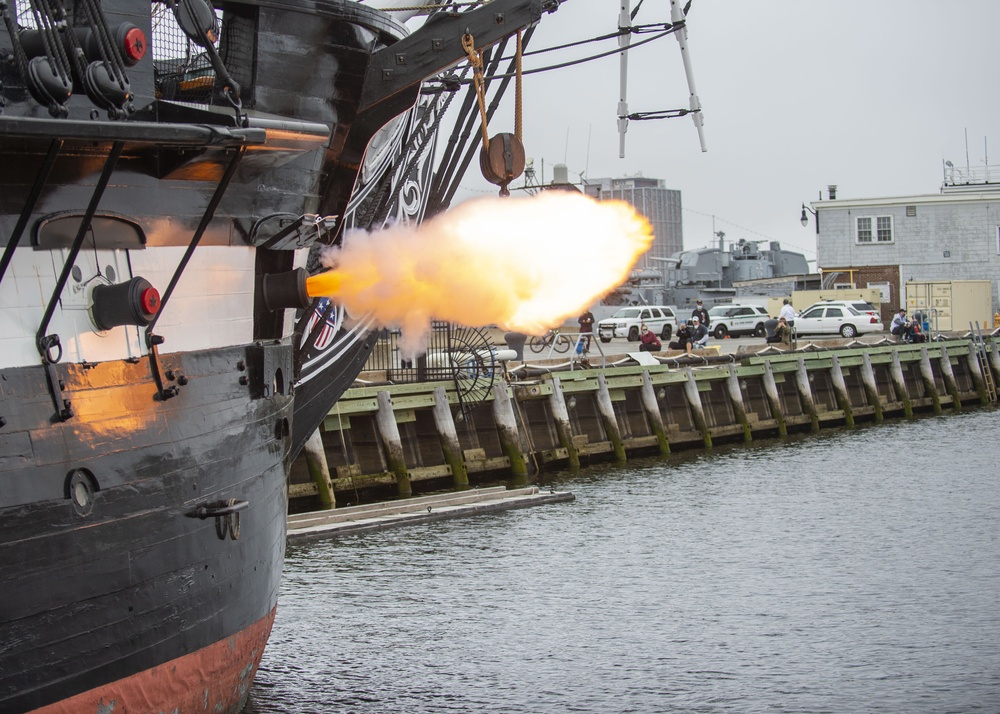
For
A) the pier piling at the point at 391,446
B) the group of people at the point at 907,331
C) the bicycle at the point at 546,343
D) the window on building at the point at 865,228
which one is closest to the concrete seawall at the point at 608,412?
the pier piling at the point at 391,446

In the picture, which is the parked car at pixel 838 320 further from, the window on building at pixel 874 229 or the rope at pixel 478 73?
the rope at pixel 478 73

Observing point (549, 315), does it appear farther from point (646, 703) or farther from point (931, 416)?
point (931, 416)

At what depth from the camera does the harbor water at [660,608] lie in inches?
476

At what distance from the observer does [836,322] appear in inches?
1967

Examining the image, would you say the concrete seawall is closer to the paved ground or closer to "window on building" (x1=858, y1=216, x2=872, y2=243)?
the paved ground

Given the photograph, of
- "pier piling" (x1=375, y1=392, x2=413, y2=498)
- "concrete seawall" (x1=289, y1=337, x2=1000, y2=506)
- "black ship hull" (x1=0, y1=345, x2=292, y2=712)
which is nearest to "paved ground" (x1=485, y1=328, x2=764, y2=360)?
"concrete seawall" (x1=289, y1=337, x2=1000, y2=506)

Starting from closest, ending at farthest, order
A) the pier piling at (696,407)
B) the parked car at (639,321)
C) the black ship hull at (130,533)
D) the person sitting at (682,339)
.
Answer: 1. the black ship hull at (130,533)
2. the pier piling at (696,407)
3. the person sitting at (682,339)
4. the parked car at (639,321)

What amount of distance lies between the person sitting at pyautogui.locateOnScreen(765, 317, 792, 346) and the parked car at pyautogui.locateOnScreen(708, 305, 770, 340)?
1070 centimetres

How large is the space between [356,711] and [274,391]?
10.9 ft

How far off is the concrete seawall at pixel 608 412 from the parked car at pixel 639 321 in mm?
14223

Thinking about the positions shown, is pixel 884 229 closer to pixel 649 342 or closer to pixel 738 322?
pixel 738 322

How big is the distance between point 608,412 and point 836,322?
24.7 meters

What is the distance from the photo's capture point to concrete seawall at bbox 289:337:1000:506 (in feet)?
78.3

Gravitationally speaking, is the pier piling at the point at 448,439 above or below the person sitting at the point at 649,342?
below
